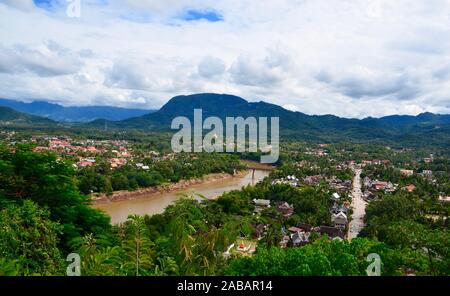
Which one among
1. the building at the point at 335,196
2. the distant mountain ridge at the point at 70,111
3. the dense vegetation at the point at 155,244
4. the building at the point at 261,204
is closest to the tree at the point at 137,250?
the dense vegetation at the point at 155,244

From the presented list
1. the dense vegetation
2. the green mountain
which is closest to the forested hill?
the green mountain

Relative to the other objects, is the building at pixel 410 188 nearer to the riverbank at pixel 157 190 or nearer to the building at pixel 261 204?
the building at pixel 261 204

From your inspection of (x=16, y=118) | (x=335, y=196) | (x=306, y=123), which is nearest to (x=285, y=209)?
(x=335, y=196)

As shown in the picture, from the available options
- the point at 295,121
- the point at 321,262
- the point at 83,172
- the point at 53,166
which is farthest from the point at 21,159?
the point at 295,121

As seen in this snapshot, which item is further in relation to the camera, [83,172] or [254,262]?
[83,172]

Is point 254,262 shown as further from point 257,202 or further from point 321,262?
point 257,202
